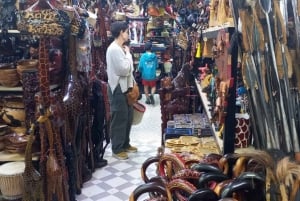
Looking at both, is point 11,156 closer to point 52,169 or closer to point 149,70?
point 52,169

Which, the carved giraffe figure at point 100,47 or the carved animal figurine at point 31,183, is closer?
the carved animal figurine at point 31,183

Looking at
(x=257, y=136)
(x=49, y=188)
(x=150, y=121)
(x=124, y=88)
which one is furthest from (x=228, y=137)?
(x=150, y=121)

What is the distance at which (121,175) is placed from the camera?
3.78 meters

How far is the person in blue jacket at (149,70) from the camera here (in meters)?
7.23

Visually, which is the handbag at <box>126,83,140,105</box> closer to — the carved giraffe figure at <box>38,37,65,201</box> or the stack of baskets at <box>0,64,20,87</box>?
the stack of baskets at <box>0,64,20,87</box>

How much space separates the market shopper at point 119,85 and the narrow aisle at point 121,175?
190mm

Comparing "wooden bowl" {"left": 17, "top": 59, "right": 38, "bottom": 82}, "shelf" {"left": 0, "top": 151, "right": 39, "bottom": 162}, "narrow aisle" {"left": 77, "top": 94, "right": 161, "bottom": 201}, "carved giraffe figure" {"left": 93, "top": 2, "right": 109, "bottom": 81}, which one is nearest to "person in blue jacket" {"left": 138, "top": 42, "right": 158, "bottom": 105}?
"narrow aisle" {"left": 77, "top": 94, "right": 161, "bottom": 201}

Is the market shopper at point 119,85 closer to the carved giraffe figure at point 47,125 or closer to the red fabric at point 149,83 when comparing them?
the carved giraffe figure at point 47,125

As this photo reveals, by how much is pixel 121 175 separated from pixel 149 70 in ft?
12.8

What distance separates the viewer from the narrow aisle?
330 cm

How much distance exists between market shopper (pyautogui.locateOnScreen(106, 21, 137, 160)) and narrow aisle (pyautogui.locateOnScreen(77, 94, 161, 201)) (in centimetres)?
19

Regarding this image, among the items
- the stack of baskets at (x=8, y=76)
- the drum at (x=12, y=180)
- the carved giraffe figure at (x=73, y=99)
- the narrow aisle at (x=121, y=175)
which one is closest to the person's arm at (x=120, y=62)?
the carved giraffe figure at (x=73, y=99)

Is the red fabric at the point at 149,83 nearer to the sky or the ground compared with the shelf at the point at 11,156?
nearer to the sky

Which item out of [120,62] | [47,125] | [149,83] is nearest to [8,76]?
[47,125]
